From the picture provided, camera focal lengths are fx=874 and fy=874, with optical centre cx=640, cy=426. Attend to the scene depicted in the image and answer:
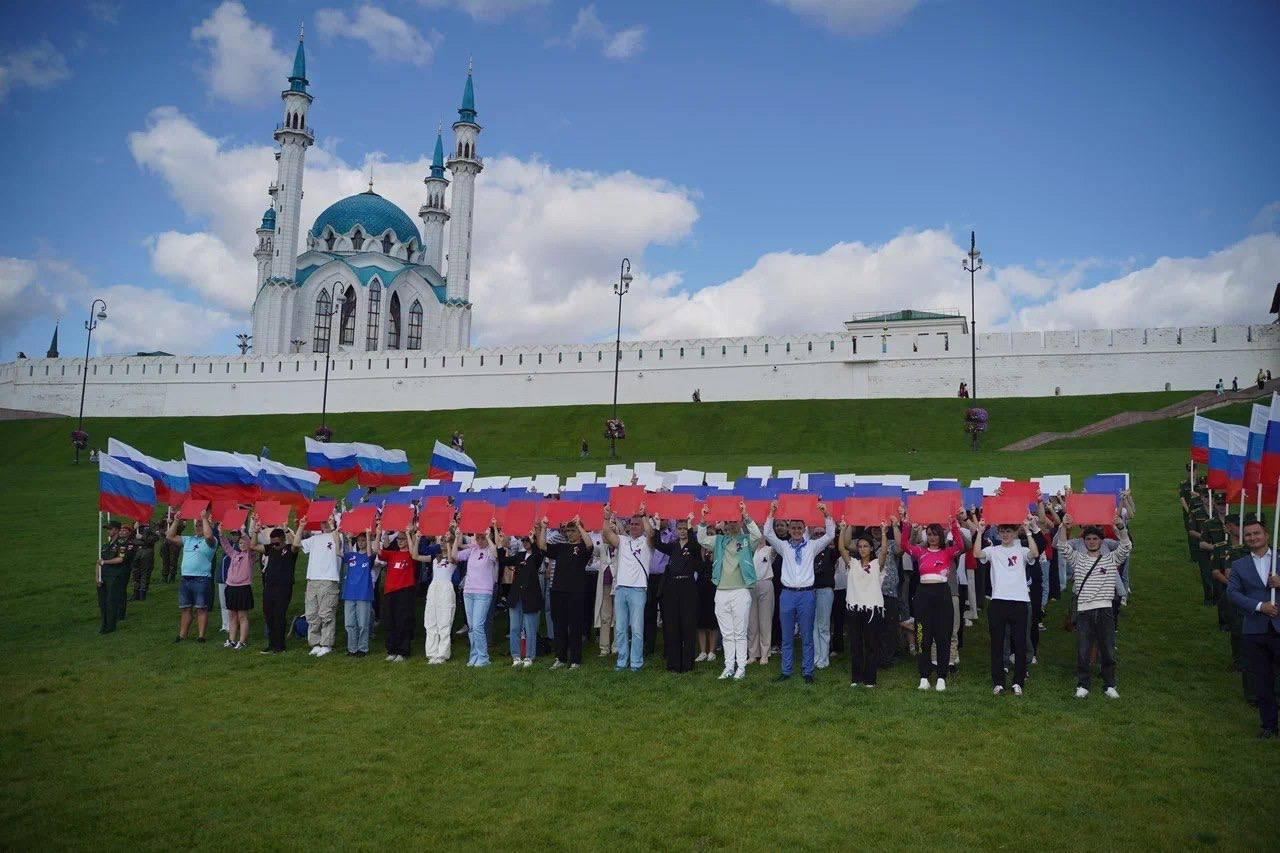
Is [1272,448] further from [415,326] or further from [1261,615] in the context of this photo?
[415,326]

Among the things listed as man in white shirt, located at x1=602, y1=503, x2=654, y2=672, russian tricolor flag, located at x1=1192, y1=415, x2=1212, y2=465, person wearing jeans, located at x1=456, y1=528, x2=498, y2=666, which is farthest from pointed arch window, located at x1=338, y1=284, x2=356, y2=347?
man in white shirt, located at x1=602, y1=503, x2=654, y2=672

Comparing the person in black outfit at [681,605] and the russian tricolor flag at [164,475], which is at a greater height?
the russian tricolor flag at [164,475]

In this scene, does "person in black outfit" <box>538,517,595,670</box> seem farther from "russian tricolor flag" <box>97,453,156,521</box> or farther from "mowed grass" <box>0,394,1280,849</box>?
"russian tricolor flag" <box>97,453,156,521</box>

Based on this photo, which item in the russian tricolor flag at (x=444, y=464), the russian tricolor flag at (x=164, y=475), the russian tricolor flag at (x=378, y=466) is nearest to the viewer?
the russian tricolor flag at (x=164, y=475)

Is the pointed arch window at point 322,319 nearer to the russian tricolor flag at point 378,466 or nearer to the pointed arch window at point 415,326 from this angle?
the pointed arch window at point 415,326

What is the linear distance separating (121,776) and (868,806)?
578 cm

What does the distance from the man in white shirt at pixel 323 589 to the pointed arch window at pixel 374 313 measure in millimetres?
69175

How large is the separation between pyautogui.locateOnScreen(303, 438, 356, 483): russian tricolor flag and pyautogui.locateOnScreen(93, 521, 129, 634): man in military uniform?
4485 mm

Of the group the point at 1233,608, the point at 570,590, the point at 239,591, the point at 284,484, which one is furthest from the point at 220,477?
the point at 1233,608

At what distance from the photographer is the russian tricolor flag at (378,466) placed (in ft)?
58.4

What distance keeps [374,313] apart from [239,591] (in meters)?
70.0

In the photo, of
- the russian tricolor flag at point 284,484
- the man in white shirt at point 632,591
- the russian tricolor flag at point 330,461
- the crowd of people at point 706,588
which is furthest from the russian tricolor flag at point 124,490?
the man in white shirt at point 632,591

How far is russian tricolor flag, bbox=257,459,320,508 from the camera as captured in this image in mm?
13758

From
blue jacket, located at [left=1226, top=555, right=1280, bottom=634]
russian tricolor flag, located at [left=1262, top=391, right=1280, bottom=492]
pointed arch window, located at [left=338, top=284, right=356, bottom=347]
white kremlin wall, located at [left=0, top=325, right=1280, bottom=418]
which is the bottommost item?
blue jacket, located at [left=1226, top=555, right=1280, bottom=634]
